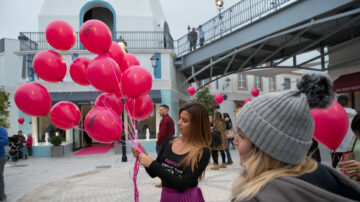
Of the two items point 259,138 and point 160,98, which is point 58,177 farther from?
point 259,138

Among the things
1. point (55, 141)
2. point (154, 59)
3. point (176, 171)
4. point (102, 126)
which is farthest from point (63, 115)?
point (55, 141)

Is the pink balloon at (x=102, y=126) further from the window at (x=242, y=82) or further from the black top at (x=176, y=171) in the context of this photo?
the window at (x=242, y=82)

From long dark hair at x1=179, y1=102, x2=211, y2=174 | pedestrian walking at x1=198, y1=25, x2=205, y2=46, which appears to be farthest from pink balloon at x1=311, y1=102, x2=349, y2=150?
pedestrian walking at x1=198, y1=25, x2=205, y2=46

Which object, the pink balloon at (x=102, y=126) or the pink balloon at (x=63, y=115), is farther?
the pink balloon at (x=63, y=115)

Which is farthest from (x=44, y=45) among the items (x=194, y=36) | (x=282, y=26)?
(x=282, y=26)

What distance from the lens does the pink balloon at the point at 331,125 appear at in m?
2.45

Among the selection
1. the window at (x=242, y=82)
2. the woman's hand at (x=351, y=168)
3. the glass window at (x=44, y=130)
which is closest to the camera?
the woman's hand at (x=351, y=168)

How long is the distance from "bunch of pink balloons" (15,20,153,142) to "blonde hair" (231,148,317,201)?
6.61 ft

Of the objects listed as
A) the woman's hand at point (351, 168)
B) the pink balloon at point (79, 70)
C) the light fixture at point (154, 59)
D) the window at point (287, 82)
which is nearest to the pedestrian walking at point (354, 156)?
the woman's hand at point (351, 168)

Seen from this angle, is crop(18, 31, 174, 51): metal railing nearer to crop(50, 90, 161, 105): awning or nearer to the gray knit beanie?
crop(50, 90, 161, 105): awning

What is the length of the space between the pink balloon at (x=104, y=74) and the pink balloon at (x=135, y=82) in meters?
0.12

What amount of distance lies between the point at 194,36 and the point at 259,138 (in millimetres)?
12220

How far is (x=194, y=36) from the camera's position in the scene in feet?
41.7

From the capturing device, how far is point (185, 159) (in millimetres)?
2188
